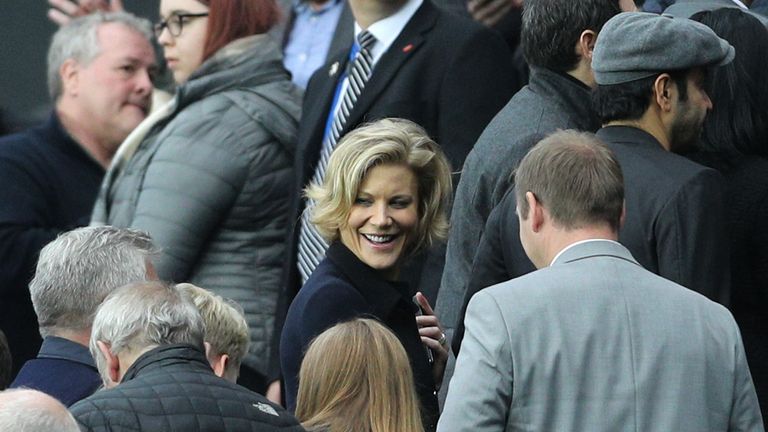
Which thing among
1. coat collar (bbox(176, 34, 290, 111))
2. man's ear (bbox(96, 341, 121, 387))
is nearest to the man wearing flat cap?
man's ear (bbox(96, 341, 121, 387))

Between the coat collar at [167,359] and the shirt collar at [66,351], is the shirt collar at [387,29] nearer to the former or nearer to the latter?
the shirt collar at [66,351]

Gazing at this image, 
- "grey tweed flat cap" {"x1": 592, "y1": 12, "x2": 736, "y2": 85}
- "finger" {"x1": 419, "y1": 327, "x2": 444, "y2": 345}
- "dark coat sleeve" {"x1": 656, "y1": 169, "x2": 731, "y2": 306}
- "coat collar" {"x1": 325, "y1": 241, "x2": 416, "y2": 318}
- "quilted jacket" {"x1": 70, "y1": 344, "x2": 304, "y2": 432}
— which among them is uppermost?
"grey tweed flat cap" {"x1": 592, "y1": 12, "x2": 736, "y2": 85}

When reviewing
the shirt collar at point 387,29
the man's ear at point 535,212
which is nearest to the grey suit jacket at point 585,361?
the man's ear at point 535,212

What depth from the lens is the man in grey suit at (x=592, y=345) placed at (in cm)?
406

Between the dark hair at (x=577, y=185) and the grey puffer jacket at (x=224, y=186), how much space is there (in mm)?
2486

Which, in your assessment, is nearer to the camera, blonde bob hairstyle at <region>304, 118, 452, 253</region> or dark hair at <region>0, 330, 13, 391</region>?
dark hair at <region>0, 330, 13, 391</region>

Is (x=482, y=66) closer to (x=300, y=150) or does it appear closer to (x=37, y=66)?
(x=300, y=150)

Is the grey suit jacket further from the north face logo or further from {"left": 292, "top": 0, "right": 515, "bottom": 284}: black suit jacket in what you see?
{"left": 292, "top": 0, "right": 515, "bottom": 284}: black suit jacket

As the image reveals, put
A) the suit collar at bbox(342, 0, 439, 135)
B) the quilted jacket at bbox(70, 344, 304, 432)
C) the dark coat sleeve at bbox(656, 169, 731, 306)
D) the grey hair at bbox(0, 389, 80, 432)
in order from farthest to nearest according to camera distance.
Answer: the suit collar at bbox(342, 0, 439, 135) < the dark coat sleeve at bbox(656, 169, 731, 306) < the quilted jacket at bbox(70, 344, 304, 432) < the grey hair at bbox(0, 389, 80, 432)

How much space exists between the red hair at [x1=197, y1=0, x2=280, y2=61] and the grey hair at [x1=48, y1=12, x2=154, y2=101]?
0.67m

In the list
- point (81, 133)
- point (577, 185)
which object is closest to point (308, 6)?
point (81, 133)

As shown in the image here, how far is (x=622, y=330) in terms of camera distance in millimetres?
4090

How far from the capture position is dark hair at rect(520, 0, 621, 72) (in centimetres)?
539

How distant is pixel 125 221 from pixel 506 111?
184 cm
